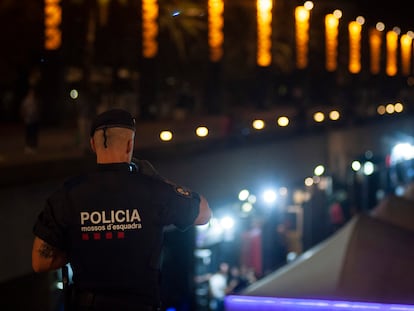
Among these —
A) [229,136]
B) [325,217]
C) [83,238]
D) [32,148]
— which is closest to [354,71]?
[325,217]

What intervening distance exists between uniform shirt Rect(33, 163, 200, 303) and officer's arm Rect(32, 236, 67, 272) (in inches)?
1.1

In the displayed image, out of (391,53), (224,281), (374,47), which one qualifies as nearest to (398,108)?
(374,47)

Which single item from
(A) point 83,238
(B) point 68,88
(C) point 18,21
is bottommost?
(A) point 83,238

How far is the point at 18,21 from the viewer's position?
858 inches

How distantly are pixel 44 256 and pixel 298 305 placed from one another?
147 cm

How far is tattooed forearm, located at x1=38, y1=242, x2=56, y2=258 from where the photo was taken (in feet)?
9.56

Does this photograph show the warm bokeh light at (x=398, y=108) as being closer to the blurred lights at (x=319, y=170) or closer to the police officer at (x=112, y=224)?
the blurred lights at (x=319, y=170)

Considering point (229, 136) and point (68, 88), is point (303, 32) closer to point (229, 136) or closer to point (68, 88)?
point (68, 88)

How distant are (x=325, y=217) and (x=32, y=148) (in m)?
10.4

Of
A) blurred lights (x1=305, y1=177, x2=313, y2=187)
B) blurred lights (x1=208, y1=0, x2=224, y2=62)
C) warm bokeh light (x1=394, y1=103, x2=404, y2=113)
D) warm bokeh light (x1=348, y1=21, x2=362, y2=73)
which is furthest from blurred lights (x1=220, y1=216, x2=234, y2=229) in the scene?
warm bokeh light (x1=394, y1=103, x2=404, y2=113)

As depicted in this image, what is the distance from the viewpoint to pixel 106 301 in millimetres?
2986

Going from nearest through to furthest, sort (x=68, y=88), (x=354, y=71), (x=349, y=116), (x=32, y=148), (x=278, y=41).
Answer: (x=32, y=148), (x=68, y=88), (x=349, y=116), (x=278, y=41), (x=354, y=71)

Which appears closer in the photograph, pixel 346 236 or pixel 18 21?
pixel 346 236

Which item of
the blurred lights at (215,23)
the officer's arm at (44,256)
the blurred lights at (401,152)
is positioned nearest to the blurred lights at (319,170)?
the blurred lights at (215,23)
